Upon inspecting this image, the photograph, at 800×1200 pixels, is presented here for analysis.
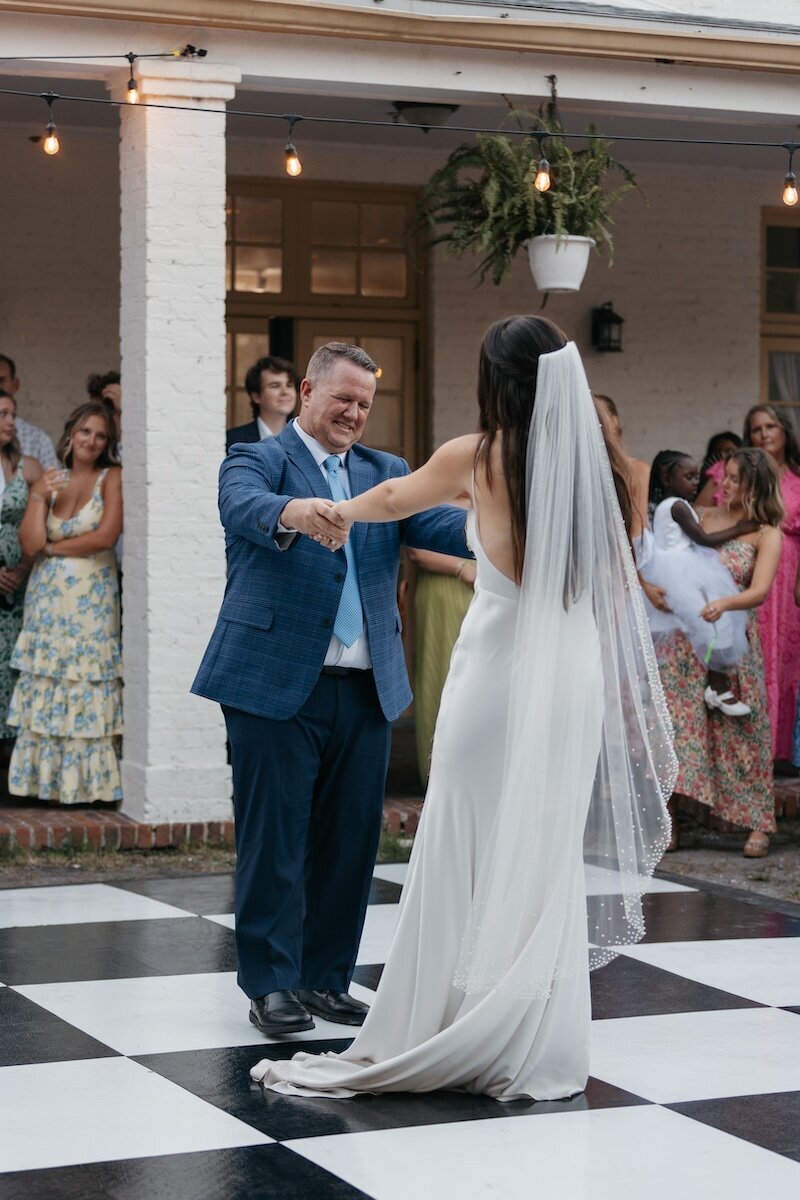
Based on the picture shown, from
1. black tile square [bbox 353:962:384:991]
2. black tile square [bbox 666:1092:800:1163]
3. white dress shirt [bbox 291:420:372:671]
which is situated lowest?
black tile square [bbox 666:1092:800:1163]

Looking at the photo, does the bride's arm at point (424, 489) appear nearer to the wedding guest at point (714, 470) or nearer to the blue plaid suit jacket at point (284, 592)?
the blue plaid suit jacket at point (284, 592)

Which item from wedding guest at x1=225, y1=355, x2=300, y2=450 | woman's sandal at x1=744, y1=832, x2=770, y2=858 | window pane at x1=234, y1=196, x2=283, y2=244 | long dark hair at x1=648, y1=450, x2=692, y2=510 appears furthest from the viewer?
window pane at x1=234, y1=196, x2=283, y2=244

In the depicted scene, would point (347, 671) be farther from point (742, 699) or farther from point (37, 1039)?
point (742, 699)

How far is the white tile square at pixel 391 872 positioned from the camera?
702cm

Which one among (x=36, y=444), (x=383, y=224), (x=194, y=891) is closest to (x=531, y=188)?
(x=383, y=224)

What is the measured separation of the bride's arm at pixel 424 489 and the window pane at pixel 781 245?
780 cm

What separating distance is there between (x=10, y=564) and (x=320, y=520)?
162 inches

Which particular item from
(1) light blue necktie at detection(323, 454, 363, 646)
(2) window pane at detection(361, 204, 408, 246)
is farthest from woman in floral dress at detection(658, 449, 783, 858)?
(2) window pane at detection(361, 204, 408, 246)

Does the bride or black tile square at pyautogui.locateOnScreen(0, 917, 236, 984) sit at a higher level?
the bride

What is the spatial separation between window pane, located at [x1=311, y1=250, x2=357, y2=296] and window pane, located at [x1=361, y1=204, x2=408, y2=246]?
149 millimetres

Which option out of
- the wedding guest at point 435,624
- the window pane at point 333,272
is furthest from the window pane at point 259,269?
the wedding guest at point 435,624

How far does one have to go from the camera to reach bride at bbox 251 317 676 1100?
4.10 m

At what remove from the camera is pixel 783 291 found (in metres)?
11.5

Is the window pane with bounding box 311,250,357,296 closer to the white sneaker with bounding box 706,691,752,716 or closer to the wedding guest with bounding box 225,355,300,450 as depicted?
the wedding guest with bounding box 225,355,300,450
